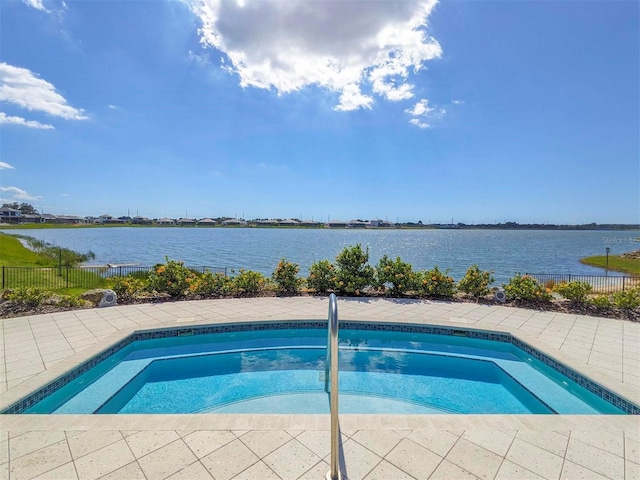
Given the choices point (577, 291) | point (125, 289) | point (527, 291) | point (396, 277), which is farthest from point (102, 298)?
point (577, 291)

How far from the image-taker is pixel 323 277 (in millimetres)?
8250

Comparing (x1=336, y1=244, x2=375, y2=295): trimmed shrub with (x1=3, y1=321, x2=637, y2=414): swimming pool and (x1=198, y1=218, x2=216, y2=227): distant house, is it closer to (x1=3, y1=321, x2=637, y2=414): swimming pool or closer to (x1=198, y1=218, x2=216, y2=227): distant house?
(x1=3, y1=321, x2=637, y2=414): swimming pool

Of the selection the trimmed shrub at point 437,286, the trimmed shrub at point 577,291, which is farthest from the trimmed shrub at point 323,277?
the trimmed shrub at point 577,291

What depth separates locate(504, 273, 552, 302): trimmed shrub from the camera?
7.31m

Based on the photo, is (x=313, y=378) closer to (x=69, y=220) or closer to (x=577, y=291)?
(x=577, y=291)

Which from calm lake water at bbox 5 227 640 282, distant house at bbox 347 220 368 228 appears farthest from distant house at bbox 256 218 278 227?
calm lake water at bbox 5 227 640 282

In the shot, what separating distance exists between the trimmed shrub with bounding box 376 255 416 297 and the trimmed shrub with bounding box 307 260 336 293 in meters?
1.26

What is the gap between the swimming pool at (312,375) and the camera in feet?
11.6

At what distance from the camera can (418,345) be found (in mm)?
5523

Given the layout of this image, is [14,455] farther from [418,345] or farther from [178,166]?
[178,166]

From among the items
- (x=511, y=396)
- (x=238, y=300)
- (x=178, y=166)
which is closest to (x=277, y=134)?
(x=178, y=166)

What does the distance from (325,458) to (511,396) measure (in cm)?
314

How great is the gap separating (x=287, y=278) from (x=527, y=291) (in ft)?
20.0

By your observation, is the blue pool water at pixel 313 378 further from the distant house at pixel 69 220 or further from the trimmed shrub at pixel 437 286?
the distant house at pixel 69 220
